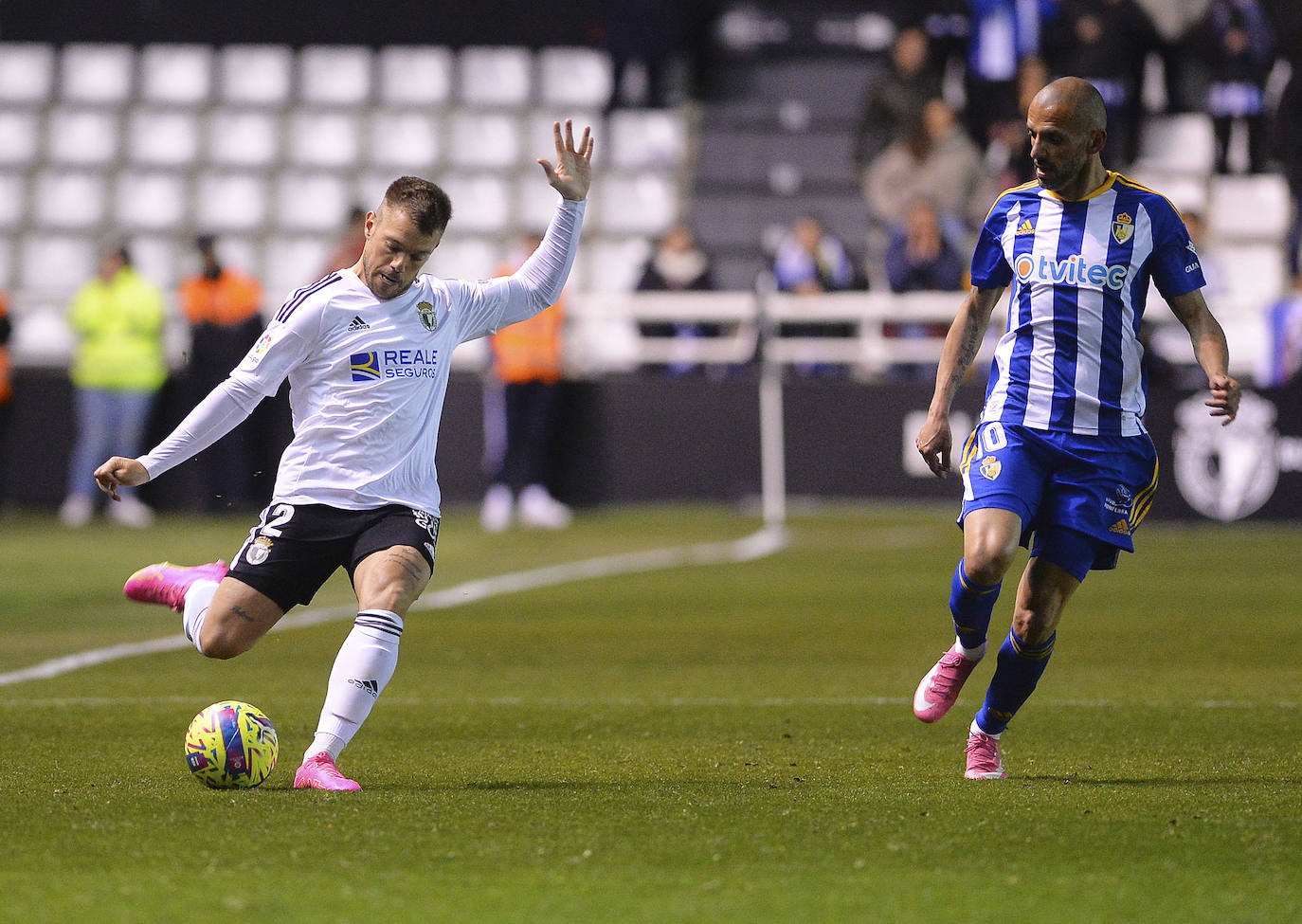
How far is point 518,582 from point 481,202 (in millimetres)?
11623

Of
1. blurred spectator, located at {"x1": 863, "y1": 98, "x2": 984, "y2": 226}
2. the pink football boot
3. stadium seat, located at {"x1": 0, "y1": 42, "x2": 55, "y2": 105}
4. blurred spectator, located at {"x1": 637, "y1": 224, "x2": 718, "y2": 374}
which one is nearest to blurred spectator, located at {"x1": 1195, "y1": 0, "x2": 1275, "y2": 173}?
blurred spectator, located at {"x1": 863, "y1": 98, "x2": 984, "y2": 226}

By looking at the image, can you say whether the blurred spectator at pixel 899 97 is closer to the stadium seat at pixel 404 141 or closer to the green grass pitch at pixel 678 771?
the stadium seat at pixel 404 141

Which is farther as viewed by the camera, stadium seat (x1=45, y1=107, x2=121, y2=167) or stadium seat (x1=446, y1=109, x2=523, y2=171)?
stadium seat (x1=45, y1=107, x2=121, y2=167)

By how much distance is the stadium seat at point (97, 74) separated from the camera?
24.7 metres

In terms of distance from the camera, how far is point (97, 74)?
976 inches

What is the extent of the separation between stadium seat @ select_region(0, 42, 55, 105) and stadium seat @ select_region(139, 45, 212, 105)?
1136 millimetres

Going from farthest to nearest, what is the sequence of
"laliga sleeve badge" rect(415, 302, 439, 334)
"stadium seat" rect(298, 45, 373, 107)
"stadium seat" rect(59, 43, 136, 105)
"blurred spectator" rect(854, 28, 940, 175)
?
1. "stadium seat" rect(59, 43, 136, 105)
2. "stadium seat" rect(298, 45, 373, 107)
3. "blurred spectator" rect(854, 28, 940, 175)
4. "laliga sleeve badge" rect(415, 302, 439, 334)

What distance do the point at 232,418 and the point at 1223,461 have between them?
1237 cm

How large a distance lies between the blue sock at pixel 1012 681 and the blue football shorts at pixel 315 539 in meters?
1.68

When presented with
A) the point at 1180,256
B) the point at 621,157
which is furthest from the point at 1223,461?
the point at 1180,256

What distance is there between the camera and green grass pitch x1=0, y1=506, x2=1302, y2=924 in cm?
423

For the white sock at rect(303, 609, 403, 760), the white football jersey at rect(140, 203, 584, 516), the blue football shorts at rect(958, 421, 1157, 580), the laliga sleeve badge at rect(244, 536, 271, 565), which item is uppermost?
the white football jersey at rect(140, 203, 584, 516)

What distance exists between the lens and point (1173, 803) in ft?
17.6

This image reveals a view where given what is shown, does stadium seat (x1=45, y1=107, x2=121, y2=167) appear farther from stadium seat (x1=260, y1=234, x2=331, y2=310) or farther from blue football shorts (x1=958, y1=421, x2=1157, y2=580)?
blue football shorts (x1=958, y1=421, x2=1157, y2=580)
